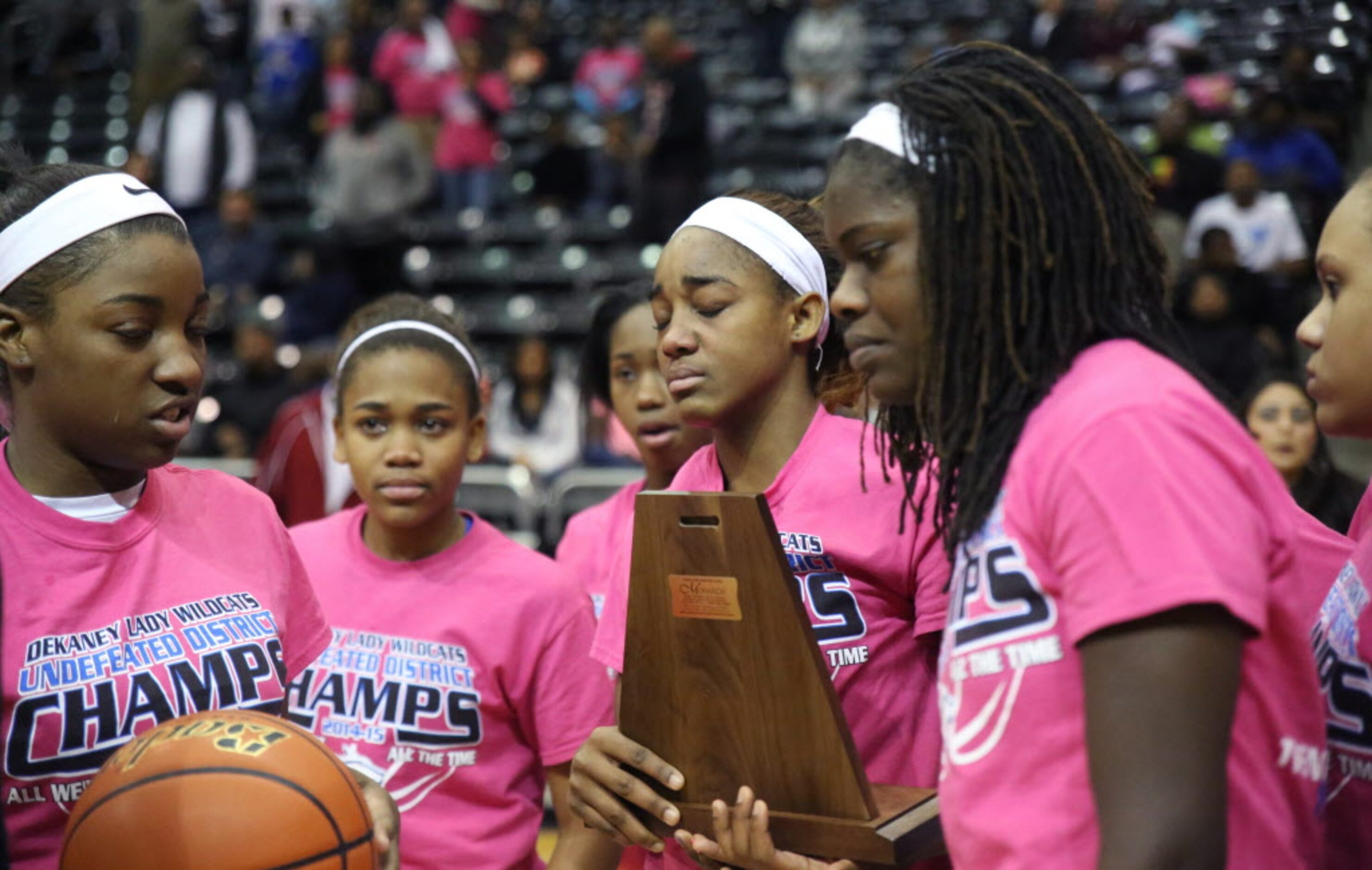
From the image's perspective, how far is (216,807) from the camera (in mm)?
2152

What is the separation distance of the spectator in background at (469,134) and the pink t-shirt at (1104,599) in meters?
11.3

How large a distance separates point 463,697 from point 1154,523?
192 cm

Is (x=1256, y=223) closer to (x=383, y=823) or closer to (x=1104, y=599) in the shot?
(x=383, y=823)

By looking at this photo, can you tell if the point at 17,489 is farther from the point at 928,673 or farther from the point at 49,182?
the point at 928,673

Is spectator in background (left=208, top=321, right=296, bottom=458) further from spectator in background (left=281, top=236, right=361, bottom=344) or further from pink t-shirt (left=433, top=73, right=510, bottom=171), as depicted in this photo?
pink t-shirt (left=433, top=73, right=510, bottom=171)

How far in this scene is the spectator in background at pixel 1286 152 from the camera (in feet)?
31.5

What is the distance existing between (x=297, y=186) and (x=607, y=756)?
1313 centimetres

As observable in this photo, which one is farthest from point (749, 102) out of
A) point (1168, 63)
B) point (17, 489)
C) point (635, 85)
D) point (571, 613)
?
point (17, 489)

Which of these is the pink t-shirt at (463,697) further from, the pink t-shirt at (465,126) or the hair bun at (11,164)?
the pink t-shirt at (465,126)

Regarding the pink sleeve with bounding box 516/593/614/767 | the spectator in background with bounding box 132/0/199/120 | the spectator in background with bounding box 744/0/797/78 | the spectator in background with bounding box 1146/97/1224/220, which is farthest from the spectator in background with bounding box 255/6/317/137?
the pink sleeve with bounding box 516/593/614/767

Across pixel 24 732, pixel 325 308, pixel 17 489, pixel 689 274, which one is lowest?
pixel 325 308

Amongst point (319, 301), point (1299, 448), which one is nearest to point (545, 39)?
point (319, 301)

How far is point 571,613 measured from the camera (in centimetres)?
332

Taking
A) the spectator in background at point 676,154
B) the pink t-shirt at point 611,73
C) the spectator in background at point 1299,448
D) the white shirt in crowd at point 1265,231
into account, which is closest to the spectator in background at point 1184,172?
the white shirt in crowd at point 1265,231
